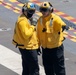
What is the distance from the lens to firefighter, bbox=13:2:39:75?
29.5 feet

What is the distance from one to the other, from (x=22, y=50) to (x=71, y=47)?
151 inches

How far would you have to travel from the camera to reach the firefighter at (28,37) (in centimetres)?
898

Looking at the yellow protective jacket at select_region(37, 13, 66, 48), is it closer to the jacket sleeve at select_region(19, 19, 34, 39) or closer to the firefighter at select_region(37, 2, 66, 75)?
the firefighter at select_region(37, 2, 66, 75)

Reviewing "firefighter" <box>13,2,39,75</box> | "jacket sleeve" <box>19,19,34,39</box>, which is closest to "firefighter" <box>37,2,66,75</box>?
"firefighter" <box>13,2,39,75</box>

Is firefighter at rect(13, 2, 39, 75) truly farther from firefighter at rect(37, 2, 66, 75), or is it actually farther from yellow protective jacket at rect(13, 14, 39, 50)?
firefighter at rect(37, 2, 66, 75)

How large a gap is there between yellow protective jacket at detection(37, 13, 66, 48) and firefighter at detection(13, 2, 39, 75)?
174mm

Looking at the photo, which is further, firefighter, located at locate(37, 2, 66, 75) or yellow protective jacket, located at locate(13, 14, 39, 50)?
firefighter, located at locate(37, 2, 66, 75)

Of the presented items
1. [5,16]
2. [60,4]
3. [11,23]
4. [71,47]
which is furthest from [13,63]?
[60,4]

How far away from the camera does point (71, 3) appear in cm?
1802

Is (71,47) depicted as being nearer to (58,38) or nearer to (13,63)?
(13,63)

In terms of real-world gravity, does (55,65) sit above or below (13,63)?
above

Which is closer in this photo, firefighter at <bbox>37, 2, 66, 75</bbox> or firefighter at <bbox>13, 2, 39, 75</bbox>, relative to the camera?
firefighter at <bbox>13, 2, 39, 75</bbox>

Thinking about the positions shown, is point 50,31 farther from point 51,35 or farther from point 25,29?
point 25,29

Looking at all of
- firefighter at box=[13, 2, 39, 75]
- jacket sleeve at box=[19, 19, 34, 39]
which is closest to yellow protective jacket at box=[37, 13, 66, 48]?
firefighter at box=[13, 2, 39, 75]
